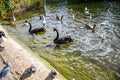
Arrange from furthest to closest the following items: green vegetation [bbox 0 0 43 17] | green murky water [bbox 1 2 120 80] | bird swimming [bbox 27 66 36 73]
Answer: green vegetation [bbox 0 0 43 17] → green murky water [bbox 1 2 120 80] → bird swimming [bbox 27 66 36 73]

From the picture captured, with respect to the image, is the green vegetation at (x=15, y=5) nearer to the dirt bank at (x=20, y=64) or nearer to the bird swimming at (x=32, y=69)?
the dirt bank at (x=20, y=64)

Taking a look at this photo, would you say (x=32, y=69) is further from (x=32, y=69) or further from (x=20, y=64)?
(x=20, y=64)

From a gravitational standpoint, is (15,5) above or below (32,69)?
above

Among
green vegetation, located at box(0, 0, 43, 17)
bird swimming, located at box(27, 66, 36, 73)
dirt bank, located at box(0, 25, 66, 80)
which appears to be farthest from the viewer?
green vegetation, located at box(0, 0, 43, 17)

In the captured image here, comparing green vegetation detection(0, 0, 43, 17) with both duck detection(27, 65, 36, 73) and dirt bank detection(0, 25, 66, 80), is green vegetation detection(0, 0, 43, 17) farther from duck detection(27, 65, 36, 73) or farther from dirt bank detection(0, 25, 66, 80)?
duck detection(27, 65, 36, 73)

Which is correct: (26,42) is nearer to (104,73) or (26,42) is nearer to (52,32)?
(52,32)

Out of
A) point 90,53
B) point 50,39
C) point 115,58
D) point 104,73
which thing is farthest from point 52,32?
point 104,73

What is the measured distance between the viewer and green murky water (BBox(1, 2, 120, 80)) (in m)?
15.7

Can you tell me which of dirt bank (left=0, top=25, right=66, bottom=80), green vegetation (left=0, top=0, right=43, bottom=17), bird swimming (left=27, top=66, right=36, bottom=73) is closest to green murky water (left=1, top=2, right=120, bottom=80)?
dirt bank (left=0, top=25, right=66, bottom=80)

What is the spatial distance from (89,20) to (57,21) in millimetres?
3206

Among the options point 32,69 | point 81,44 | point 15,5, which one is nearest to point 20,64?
point 32,69

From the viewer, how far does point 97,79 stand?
1458 centimetres

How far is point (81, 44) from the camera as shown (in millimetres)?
20016

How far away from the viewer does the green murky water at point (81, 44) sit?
1567cm
